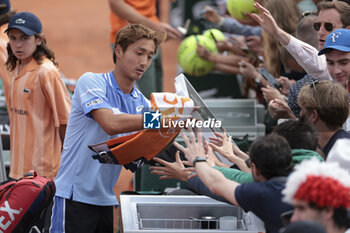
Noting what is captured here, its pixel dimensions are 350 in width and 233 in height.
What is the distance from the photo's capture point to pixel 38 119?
571 centimetres

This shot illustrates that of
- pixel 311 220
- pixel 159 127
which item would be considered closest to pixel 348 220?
pixel 311 220

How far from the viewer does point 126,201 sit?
454 centimetres

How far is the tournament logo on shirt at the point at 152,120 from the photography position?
4301 millimetres

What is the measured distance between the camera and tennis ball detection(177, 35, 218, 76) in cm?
829

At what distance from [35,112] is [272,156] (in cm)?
260

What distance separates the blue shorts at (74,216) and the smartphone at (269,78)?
1.86m

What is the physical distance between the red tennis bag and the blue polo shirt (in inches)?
8.5

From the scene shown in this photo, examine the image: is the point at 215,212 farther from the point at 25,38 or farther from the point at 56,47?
the point at 56,47

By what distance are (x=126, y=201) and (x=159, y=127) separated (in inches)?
20.9

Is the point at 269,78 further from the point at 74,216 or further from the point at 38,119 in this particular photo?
the point at 74,216

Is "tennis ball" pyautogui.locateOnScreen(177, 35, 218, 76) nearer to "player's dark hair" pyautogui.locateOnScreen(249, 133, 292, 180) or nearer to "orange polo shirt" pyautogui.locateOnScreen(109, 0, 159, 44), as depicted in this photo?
"orange polo shirt" pyautogui.locateOnScreen(109, 0, 159, 44)

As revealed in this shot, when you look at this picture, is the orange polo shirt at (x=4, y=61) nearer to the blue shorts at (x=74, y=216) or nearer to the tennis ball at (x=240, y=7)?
the blue shorts at (x=74, y=216)

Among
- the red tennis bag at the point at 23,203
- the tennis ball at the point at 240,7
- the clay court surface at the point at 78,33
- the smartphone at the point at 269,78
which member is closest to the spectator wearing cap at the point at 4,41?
the red tennis bag at the point at 23,203

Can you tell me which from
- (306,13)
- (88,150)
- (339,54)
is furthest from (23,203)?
(306,13)
